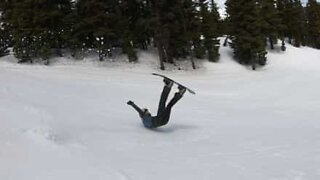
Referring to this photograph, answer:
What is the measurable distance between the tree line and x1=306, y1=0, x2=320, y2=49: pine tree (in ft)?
83.3

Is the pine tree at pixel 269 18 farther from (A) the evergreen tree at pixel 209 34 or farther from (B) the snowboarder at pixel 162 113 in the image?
(B) the snowboarder at pixel 162 113

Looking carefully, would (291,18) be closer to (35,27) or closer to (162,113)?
(35,27)

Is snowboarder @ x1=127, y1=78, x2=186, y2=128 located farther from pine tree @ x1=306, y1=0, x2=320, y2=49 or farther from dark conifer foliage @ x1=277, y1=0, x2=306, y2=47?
pine tree @ x1=306, y1=0, x2=320, y2=49

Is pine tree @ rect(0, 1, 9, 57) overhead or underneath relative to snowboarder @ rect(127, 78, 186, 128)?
overhead

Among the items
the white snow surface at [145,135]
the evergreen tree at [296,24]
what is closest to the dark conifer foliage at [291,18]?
the evergreen tree at [296,24]

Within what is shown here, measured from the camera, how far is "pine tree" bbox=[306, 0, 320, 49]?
65438 millimetres

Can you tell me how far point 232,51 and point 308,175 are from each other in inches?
1463

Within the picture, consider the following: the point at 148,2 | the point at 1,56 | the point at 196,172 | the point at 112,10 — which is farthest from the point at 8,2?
the point at 196,172

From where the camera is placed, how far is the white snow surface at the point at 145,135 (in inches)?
A: 318

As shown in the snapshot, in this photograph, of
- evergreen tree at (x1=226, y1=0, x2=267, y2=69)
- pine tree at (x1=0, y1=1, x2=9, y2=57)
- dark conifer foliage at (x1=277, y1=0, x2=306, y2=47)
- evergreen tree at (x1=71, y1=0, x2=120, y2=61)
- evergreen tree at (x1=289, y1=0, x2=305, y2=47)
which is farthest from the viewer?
evergreen tree at (x1=289, y1=0, x2=305, y2=47)

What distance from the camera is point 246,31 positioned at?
41094 mm

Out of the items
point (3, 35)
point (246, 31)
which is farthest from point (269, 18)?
point (3, 35)

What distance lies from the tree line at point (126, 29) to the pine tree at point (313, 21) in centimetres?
2540

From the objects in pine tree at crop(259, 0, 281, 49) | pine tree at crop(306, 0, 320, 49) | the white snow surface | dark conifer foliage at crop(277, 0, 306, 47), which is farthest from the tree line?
pine tree at crop(306, 0, 320, 49)
